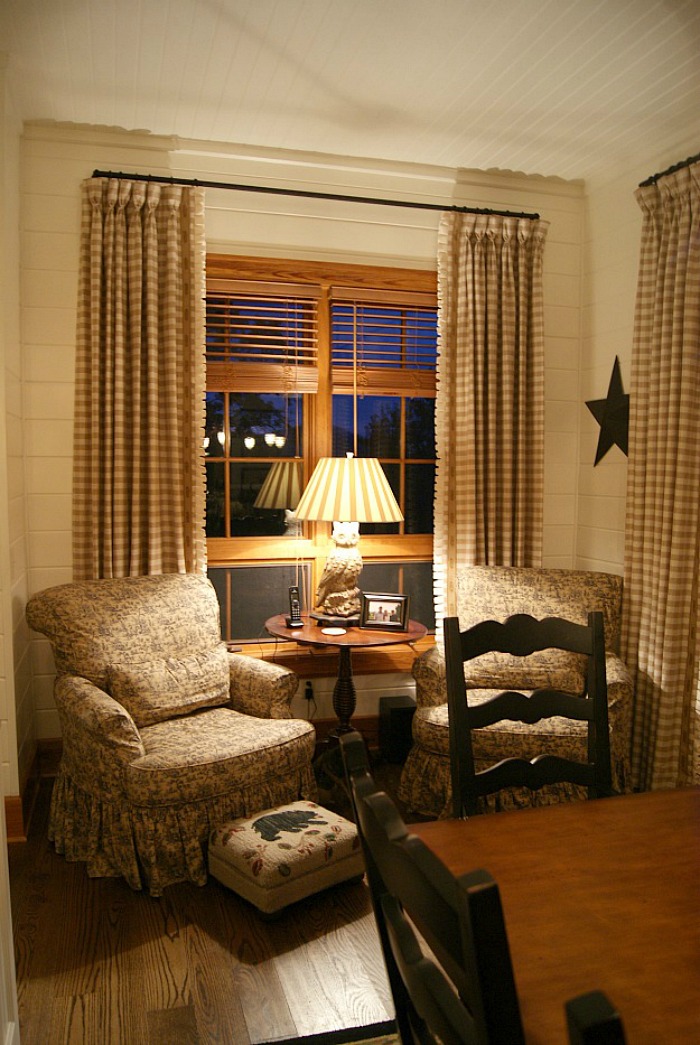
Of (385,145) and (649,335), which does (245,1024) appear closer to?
(649,335)

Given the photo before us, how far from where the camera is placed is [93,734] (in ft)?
8.92

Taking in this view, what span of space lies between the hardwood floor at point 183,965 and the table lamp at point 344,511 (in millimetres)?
1265

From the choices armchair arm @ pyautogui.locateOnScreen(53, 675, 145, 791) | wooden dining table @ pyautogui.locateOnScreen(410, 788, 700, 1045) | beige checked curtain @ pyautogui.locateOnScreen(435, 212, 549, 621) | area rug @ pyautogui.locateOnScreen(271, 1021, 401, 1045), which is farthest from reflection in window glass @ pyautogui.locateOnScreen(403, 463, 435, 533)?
wooden dining table @ pyautogui.locateOnScreen(410, 788, 700, 1045)

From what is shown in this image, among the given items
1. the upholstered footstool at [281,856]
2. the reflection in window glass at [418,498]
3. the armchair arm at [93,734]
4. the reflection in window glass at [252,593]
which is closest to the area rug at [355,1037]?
the upholstered footstool at [281,856]

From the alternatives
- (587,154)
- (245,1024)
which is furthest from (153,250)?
(245,1024)

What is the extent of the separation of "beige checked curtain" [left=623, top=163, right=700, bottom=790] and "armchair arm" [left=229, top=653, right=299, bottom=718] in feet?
5.12

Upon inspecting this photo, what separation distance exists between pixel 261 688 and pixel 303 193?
2.31 metres

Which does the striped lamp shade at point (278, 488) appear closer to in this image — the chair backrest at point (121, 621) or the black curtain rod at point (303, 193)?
the chair backrest at point (121, 621)

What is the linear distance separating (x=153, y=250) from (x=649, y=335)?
2.24 m

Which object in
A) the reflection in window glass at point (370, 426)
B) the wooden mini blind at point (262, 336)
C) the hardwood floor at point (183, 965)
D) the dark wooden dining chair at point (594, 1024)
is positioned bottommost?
the hardwood floor at point (183, 965)

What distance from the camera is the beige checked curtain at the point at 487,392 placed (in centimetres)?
393

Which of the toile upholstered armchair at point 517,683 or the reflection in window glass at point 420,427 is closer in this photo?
the toile upholstered armchair at point 517,683

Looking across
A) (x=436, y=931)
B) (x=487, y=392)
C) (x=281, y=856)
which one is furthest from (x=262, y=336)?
(x=436, y=931)

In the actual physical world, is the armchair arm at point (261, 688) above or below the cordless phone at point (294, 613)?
below
